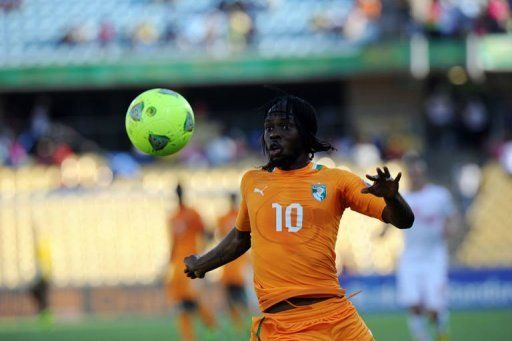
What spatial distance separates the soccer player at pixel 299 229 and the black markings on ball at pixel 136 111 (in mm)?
989

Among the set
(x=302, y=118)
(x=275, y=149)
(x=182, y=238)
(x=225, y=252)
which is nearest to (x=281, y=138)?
(x=275, y=149)

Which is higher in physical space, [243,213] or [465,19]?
[465,19]

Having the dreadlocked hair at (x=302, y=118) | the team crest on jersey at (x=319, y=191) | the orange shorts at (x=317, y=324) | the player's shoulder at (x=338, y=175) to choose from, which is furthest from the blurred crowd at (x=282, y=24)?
the orange shorts at (x=317, y=324)

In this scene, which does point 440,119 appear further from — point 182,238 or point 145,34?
point 182,238

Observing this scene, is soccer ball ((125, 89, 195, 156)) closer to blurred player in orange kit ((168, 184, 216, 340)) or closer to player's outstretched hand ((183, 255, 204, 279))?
player's outstretched hand ((183, 255, 204, 279))

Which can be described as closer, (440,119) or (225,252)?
(225,252)

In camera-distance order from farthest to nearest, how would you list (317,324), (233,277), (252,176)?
(233,277)
(252,176)
(317,324)

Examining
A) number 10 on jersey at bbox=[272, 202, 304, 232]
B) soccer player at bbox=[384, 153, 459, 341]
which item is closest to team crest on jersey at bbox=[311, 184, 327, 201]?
number 10 on jersey at bbox=[272, 202, 304, 232]

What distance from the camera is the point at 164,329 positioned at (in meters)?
17.2

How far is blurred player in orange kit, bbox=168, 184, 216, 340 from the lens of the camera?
14.2m

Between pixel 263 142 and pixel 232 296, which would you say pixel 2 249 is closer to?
pixel 232 296

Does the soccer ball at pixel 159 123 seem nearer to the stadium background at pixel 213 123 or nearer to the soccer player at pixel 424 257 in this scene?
the soccer player at pixel 424 257

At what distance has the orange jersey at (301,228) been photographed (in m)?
6.25

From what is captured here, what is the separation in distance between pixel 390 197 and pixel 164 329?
38.6ft
